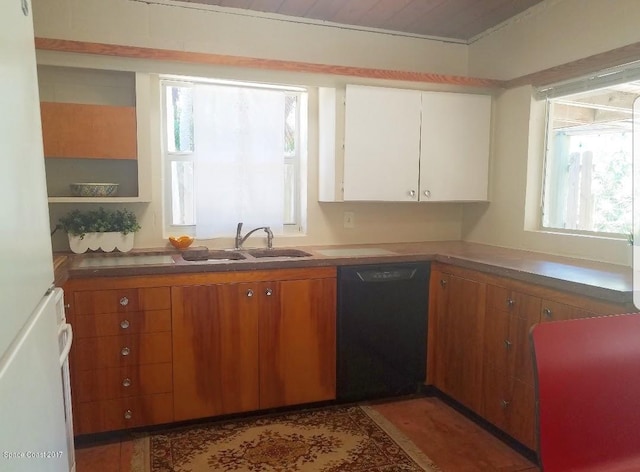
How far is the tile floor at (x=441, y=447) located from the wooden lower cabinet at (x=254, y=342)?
359mm

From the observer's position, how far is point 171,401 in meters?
2.35

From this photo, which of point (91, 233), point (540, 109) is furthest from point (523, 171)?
point (91, 233)

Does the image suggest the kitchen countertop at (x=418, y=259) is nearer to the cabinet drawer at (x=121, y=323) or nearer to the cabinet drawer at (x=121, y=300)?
the cabinet drawer at (x=121, y=300)

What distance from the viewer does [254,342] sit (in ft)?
8.04

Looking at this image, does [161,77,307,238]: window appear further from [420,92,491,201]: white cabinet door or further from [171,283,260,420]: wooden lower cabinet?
[420,92,491,201]: white cabinet door

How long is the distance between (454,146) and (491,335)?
4.34ft

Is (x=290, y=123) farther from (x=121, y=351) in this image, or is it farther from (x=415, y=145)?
(x=121, y=351)

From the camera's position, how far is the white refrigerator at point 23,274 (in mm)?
697

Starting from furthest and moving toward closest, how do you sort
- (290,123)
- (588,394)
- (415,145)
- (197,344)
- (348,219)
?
(348,219)
(290,123)
(415,145)
(197,344)
(588,394)

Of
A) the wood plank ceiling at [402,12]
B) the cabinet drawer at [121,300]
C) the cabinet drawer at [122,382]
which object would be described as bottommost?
the cabinet drawer at [122,382]

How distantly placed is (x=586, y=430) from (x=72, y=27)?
307 centimetres

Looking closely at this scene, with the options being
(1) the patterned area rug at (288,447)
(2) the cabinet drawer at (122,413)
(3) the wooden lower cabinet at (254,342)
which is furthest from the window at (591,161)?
(2) the cabinet drawer at (122,413)

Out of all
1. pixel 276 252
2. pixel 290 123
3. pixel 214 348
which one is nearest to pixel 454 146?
pixel 290 123

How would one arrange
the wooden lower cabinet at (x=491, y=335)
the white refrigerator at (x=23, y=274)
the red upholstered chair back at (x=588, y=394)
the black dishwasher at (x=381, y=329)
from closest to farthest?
1. the white refrigerator at (x=23, y=274)
2. the red upholstered chair back at (x=588, y=394)
3. the wooden lower cabinet at (x=491, y=335)
4. the black dishwasher at (x=381, y=329)
